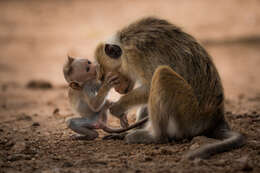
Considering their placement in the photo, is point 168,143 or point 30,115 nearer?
point 168,143

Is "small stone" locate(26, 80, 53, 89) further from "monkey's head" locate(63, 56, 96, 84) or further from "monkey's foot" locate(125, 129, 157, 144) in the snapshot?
"monkey's foot" locate(125, 129, 157, 144)

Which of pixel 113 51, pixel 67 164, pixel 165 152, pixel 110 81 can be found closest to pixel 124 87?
pixel 110 81

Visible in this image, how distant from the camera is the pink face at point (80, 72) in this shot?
4918 millimetres

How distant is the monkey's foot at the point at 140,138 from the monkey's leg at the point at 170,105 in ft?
0.42

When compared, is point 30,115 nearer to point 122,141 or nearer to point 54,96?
point 54,96

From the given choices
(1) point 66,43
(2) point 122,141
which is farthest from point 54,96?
(1) point 66,43

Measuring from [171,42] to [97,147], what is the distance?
163 cm

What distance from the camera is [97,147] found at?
443 centimetres

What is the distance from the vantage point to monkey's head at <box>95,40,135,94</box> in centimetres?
495

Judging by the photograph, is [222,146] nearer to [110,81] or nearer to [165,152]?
[165,152]

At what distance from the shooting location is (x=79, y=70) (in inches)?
194

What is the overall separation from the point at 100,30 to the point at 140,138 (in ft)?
37.9

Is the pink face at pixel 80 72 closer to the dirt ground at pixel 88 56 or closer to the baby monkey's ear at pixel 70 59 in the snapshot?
the baby monkey's ear at pixel 70 59

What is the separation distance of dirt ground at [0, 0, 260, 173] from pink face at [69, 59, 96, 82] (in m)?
0.52
